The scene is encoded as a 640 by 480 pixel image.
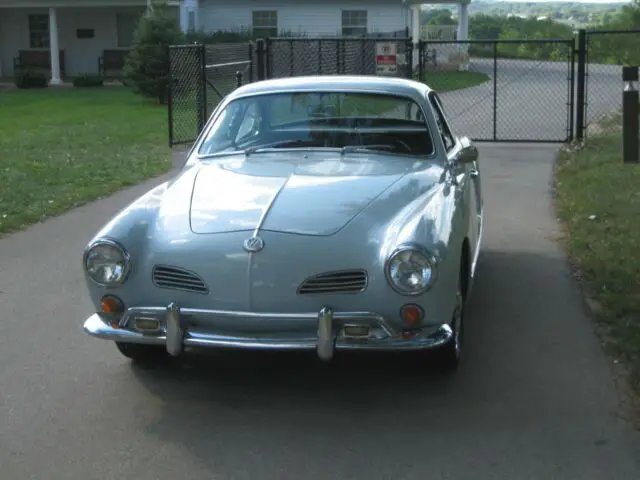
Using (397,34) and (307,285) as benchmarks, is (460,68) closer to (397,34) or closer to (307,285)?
(397,34)

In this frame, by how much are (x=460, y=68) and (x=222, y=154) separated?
98.2 ft

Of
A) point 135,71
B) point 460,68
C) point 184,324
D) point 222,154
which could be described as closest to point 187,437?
point 184,324

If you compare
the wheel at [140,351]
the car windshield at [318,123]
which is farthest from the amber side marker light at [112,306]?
the car windshield at [318,123]

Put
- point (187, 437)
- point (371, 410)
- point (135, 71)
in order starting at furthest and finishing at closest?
point (135, 71)
point (371, 410)
point (187, 437)

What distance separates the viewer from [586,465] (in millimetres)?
4699

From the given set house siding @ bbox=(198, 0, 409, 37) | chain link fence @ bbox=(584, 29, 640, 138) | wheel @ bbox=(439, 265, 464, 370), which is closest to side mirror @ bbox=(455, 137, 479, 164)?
wheel @ bbox=(439, 265, 464, 370)

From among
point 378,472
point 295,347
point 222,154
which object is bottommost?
point 378,472

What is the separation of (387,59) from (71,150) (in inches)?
215

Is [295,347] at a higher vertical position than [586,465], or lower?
higher

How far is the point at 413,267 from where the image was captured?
17.2ft

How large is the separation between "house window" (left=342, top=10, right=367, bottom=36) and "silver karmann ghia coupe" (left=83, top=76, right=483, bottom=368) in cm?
2935

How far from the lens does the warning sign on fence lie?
18.0 metres

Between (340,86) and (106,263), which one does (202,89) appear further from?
(106,263)

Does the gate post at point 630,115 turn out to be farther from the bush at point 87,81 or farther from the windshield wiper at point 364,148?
the bush at point 87,81
